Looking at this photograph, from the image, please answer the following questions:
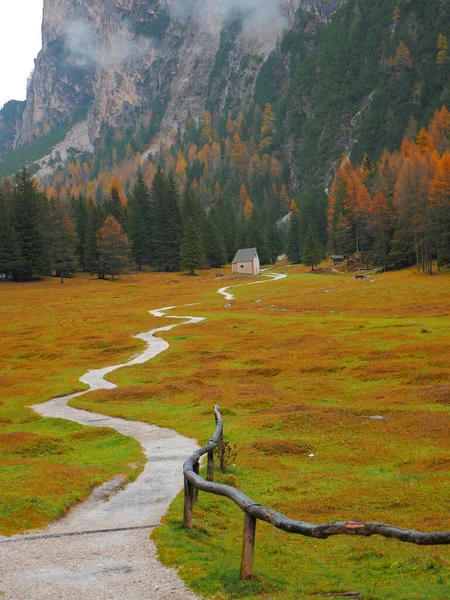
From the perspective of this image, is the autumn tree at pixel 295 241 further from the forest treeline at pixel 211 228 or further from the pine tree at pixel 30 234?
the pine tree at pixel 30 234

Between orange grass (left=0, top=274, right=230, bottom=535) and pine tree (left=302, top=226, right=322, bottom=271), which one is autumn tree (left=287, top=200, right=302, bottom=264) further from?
orange grass (left=0, top=274, right=230, bottom=535)

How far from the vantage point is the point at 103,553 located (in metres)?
12.0

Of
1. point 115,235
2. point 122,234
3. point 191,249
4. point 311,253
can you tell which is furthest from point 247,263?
point 115,235

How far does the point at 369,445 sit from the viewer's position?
72.0ft

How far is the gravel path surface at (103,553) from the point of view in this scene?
10.1m

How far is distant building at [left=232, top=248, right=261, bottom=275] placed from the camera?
497 feet

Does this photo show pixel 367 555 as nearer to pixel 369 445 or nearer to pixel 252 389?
pixel 369 445

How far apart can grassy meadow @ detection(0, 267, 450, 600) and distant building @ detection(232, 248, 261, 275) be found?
79.9 meters

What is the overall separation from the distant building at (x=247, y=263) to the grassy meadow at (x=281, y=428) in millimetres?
79896

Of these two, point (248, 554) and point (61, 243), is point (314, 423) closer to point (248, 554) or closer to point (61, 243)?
point (248, 554)

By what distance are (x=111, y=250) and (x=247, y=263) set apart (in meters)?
35.7

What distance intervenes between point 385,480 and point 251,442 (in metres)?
6.64

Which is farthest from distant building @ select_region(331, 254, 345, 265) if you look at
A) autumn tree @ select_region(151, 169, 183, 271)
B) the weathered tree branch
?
the weathered tree branch

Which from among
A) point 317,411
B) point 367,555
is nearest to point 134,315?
point 317,411
